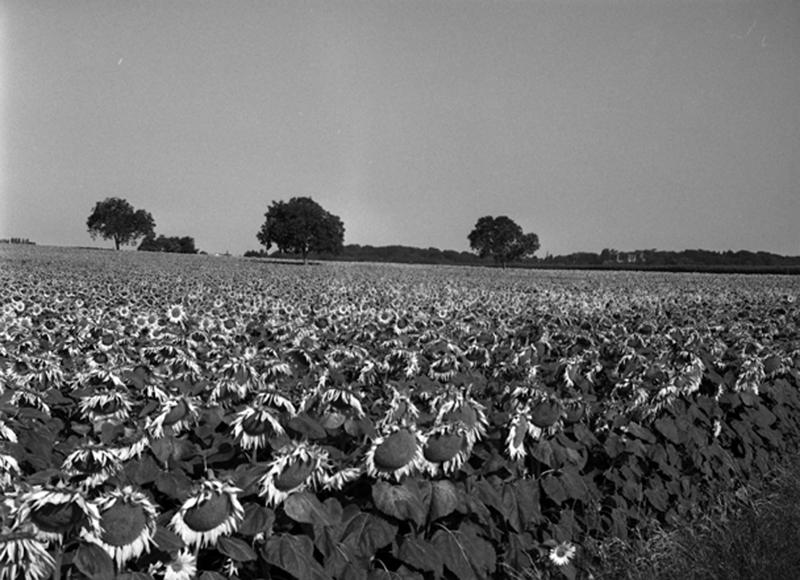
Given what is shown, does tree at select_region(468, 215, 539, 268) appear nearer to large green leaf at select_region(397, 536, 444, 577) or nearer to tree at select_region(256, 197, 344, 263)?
tree at select_region(256, 197, 344, 263)

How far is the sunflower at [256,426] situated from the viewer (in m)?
2.83

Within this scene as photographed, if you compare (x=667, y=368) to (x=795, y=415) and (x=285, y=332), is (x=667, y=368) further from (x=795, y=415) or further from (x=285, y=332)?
(x=285, y=332)

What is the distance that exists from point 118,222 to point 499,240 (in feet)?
191

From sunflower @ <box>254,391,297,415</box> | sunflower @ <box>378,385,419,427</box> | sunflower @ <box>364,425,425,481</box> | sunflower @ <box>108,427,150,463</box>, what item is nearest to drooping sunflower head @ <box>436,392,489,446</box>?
sunflower @ <box>378,385,419,427</box>

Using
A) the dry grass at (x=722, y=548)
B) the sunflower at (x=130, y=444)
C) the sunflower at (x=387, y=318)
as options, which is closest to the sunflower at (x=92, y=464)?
the sunflower at (x=130, y=444)

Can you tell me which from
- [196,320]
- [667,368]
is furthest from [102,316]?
[667,368]

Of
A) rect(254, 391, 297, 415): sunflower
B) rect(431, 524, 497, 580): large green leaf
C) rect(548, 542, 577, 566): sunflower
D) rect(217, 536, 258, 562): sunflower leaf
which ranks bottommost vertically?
rect(548, 542, 577, 566): sunflower

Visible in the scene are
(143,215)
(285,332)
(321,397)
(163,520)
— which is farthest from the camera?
(143,215)

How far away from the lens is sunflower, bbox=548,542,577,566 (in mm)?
3617

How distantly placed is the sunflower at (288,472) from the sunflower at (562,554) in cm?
174

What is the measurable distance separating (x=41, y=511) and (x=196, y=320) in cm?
432

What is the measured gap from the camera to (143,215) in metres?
108

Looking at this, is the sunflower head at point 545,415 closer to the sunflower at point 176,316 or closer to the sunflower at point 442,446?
the sunflower at point 442,446

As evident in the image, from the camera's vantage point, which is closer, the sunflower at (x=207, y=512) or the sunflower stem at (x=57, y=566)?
the sunflower stem at (x=57, y=566)
